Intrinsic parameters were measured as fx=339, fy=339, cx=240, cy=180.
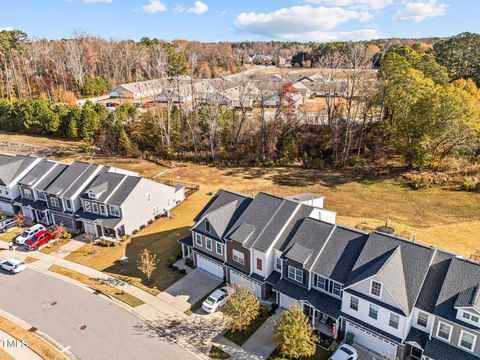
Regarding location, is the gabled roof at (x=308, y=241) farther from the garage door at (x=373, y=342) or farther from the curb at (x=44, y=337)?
the curb at (x=44, y=337)

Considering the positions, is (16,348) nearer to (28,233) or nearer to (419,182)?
(28,233)

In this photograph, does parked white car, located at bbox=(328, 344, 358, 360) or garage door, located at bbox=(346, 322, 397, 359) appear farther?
garage door, located at bbox=(346, 322, 397, 359)

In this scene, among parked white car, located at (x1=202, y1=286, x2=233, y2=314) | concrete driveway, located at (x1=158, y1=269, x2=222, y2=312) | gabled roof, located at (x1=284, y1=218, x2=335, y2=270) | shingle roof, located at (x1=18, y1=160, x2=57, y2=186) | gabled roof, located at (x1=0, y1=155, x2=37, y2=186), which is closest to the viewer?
gabled roof, located at (x1=284, y1=218, x2=335, y2=270)

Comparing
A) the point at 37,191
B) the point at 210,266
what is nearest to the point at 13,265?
the point at 37,191

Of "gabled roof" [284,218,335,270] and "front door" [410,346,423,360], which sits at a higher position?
"gabled roof" [284,218,335,270]

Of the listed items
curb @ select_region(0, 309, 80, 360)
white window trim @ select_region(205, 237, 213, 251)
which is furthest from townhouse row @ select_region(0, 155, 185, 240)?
curb @ select_region(0, 309, 80, 360)

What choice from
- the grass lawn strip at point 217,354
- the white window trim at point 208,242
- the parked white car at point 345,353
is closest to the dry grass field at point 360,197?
the white window trim at point 208,242

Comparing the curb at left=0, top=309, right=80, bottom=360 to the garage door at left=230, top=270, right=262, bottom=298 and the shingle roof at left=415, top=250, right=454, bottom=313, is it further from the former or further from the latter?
the shingle roof at left=415, top=250, right=454, bottom=313

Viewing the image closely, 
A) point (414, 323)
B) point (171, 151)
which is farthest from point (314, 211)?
point (171, 151)
